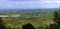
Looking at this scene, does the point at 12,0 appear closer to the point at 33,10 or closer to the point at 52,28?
the point at 33,10

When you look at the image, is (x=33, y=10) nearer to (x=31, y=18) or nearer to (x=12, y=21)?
(x=31, y=18)

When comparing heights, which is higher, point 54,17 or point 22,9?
point 22,9

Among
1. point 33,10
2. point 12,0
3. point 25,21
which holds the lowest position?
point 25,21

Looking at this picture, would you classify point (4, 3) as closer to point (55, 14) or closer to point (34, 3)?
point (34, 3)

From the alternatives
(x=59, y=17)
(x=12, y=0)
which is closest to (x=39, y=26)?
(x=59, y=17)

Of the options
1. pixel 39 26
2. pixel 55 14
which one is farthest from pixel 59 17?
pixel 39 26

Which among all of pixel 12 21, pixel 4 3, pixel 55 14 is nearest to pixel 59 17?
pixel 55 14

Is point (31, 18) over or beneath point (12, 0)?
beneath
